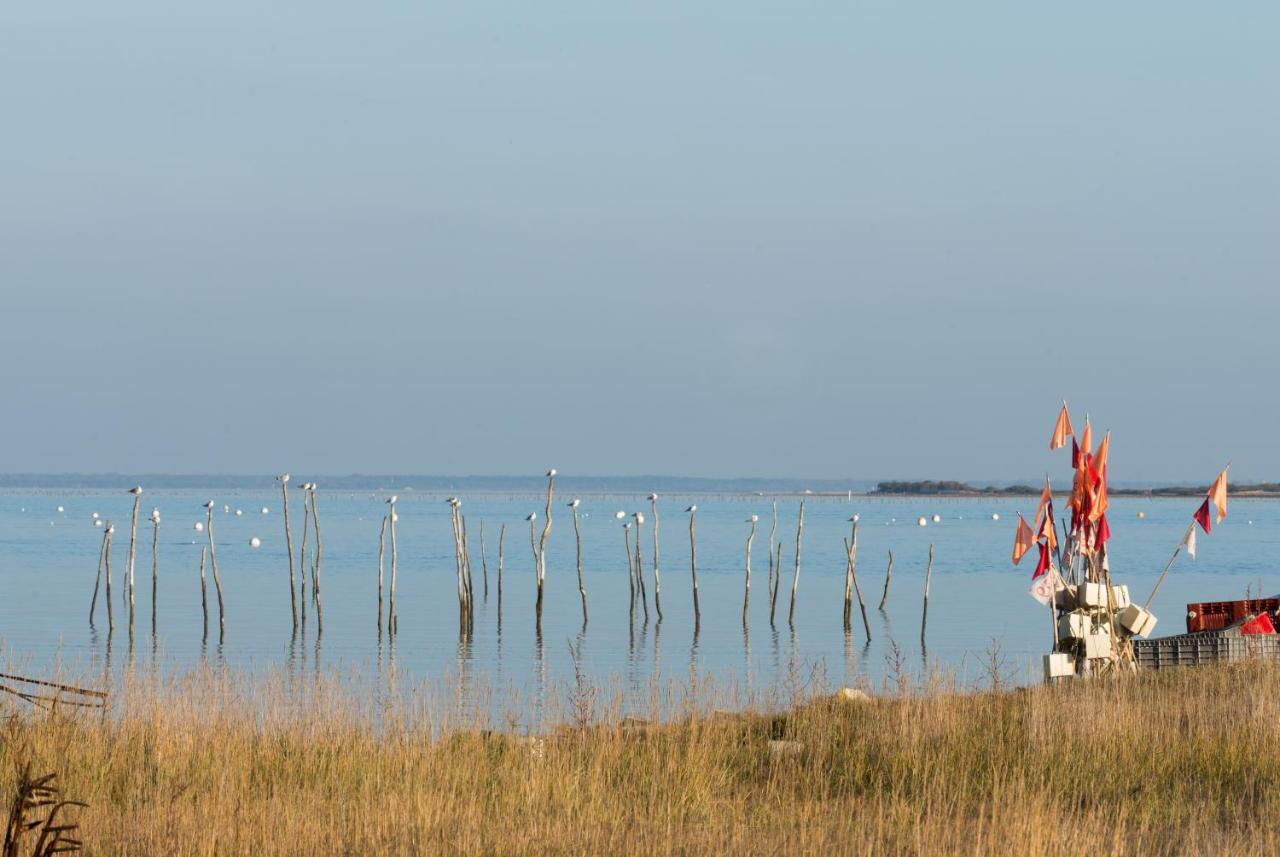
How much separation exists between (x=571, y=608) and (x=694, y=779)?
3288 centimetres

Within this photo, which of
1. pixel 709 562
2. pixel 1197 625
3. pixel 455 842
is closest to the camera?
pixel 455 842

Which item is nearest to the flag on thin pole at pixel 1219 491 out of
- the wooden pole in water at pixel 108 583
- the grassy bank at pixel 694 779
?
the grassy bank at pixel 694 779

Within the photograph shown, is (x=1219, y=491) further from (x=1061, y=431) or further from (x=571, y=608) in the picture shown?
(x=571, y=608)

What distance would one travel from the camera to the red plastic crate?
20.8m

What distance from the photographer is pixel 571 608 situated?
4288 centimetres

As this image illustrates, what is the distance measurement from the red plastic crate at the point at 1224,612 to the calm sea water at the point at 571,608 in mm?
3174

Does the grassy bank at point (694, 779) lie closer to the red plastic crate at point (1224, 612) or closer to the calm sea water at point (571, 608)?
the calm sea water at point (571, 608)

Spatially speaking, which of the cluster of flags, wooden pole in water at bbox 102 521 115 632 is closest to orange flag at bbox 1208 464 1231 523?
the cluster of flags

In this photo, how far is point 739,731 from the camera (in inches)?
551

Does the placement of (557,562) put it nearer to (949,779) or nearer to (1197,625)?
(1197,625)

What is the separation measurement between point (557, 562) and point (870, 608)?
24.6 meters

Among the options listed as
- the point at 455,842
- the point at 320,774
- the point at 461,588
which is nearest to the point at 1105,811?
the point at 455,842

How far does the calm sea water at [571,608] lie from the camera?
29594mm

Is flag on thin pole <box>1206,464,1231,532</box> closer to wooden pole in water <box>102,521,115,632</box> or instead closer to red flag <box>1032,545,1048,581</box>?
red flag <box>1032,545,1048,581</box>
